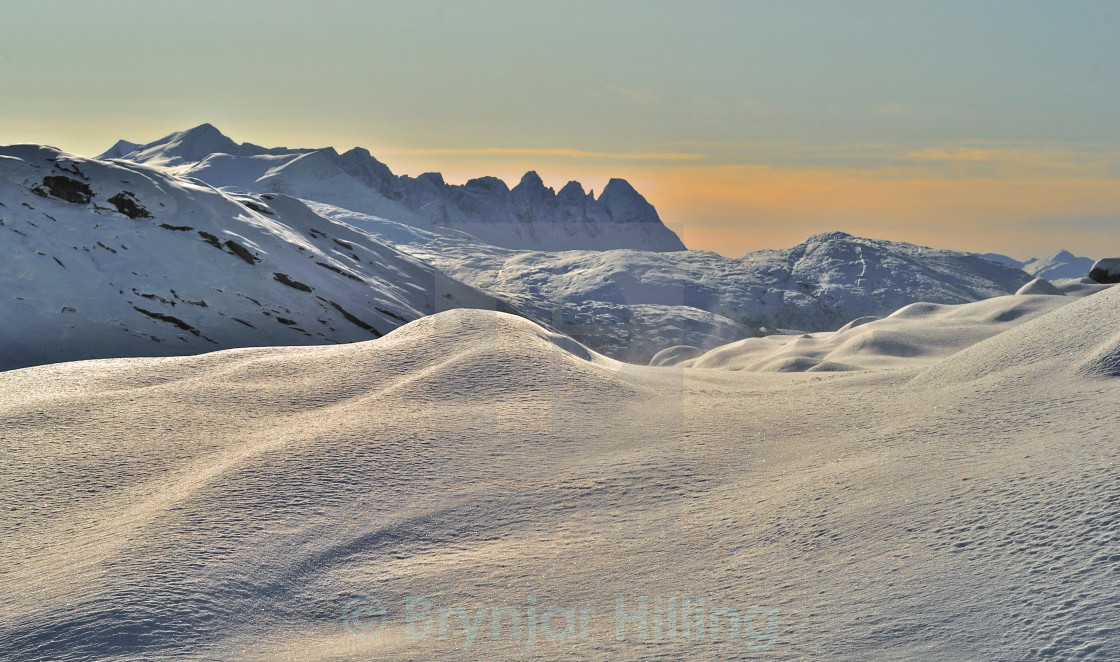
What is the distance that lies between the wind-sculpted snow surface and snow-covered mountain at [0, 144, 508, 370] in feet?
99.2

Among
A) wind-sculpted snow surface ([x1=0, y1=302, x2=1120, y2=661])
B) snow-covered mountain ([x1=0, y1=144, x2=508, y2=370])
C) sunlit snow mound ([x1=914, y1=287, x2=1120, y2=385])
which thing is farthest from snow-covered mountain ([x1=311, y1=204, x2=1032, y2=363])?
wind-sculpted snow surface ([x1=0, y1=302, x2=1120, y2=661])

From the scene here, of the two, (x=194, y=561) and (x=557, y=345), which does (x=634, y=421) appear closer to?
(x=557, y=345)

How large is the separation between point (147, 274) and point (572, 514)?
4345cm

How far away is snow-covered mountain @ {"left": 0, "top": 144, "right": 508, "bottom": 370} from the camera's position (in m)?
40.6

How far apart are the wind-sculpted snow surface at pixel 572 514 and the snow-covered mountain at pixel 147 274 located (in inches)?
1190

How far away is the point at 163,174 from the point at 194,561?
55.4 m

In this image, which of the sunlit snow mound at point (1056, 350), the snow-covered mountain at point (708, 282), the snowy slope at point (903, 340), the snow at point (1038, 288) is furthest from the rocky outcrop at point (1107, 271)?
the sunlit snow mound at point (1056, 350)

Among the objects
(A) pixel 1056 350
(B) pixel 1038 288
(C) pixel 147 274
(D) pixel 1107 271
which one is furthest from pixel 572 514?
(D) pixel 1107 271

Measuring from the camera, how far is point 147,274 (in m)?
46.0

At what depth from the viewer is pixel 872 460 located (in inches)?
395

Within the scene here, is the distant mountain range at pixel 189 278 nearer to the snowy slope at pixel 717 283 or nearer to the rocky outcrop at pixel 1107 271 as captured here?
the snowy slope at pixel 717 283

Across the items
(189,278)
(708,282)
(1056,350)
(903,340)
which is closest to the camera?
(1056,350)

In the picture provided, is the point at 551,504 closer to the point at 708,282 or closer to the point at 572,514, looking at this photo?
the point at 572,514

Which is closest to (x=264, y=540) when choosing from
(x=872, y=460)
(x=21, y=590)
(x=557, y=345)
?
(x=21, y=590)
